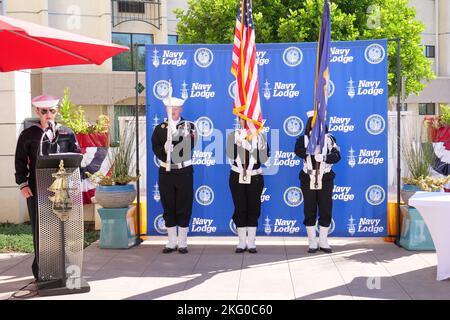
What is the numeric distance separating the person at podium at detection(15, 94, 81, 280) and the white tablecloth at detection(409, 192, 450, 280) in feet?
12.2

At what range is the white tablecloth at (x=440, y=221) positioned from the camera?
5.82 metres

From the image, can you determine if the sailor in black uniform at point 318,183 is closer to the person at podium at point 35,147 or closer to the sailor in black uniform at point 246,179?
the sailor in black uniform at point 246,179

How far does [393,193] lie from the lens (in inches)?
412

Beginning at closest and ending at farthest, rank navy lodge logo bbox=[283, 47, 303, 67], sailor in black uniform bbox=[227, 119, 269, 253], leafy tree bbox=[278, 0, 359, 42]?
sailor in black uniform bbox=[227, 119, 269, 253] < navy lodge logo bbox=[283, 47, 303, 67] < leafy tree bbox=[278, 0, 359, 42]

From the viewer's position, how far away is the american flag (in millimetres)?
7250

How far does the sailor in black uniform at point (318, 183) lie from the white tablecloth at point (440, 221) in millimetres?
1598

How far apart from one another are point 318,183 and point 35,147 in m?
3.52

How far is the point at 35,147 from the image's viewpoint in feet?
19.1

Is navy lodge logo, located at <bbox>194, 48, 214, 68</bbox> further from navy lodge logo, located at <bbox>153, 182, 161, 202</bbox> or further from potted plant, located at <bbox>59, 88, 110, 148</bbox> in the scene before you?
potted plant, located at <bbox>59, 88, 110, 148</bbox>

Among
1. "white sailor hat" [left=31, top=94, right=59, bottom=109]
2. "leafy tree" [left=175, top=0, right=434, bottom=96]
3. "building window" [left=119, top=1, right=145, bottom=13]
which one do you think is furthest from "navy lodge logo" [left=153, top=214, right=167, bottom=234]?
"building window" [left=119, top=1, right=145, bottom=13]

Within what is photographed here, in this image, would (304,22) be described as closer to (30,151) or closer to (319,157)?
(319,157)

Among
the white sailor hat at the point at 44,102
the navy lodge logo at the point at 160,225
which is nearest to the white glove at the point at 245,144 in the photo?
the navy lodge logo at the point at 160,225
